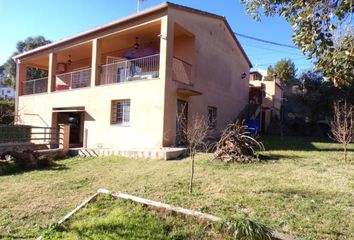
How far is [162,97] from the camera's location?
13.1 m

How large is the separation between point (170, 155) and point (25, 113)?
46.5 ft

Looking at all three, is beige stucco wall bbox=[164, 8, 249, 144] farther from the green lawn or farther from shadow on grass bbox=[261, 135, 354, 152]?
the green lawn

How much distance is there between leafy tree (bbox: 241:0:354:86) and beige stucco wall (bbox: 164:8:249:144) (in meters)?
8.89

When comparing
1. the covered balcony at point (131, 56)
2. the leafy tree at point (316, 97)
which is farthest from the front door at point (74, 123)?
the leafy tree at point (316, 97)

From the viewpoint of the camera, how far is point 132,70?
1609 centimetres

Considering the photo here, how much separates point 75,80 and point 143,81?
9.09 metres

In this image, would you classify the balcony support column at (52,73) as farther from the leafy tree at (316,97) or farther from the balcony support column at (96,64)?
the leafy tree at (316,97)

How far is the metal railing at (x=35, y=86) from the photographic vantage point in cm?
2167

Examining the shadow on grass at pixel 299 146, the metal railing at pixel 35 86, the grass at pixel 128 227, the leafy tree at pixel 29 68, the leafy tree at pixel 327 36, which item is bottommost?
the grass at pixel 128 227

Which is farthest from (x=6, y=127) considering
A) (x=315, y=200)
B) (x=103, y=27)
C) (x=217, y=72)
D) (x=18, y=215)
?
(x=315, y=200)

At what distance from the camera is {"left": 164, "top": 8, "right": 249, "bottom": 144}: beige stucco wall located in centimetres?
1368

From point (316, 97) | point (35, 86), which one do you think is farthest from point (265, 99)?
point (35, 86)

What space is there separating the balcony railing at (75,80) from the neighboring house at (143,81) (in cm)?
9

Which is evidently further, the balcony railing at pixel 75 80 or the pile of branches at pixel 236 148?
the balcony railing at pixel 75 80
